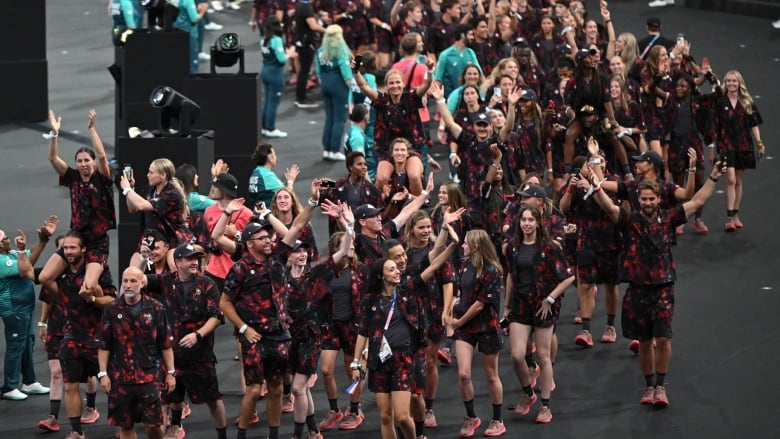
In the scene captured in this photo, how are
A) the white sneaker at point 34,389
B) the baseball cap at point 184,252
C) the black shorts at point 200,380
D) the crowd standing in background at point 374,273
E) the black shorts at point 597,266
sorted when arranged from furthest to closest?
the black shorts at point 597,266
the white sneaker at point 34,389
the black shorts at point 200,380
the baseball cap at point 184,252
the crowd standing in background at point 374,273

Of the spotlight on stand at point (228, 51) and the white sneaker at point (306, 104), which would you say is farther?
the white sneaker at point (306, 104)

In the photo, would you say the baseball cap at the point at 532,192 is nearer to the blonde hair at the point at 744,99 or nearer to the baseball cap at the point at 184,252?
the baseball cap at the point at 184,252

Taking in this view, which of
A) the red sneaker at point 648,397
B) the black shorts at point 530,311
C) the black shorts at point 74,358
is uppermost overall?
the black shorts at point 530,311

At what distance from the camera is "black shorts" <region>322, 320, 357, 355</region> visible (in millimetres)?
11805

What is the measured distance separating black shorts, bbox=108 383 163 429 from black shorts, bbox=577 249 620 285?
464 centimetres

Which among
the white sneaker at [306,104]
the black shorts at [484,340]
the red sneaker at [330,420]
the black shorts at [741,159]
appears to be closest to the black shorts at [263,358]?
the red sneaker at [330,420]

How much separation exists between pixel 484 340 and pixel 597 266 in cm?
244

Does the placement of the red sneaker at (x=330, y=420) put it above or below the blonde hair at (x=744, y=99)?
below

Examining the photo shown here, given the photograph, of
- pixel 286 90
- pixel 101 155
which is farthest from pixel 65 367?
pixel 286 90

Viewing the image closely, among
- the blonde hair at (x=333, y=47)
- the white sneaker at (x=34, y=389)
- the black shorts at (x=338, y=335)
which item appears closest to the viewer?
the black shorts at (x=338, y=335)

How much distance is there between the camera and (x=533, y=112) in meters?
16.1

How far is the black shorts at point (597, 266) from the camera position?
13.6m

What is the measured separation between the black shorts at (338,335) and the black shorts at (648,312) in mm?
2333

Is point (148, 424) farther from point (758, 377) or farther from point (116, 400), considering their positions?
point (758, 377)
